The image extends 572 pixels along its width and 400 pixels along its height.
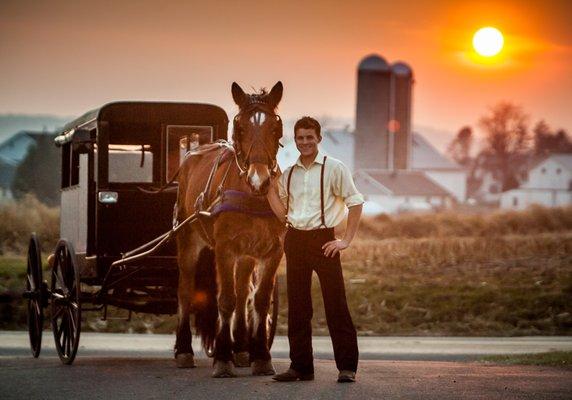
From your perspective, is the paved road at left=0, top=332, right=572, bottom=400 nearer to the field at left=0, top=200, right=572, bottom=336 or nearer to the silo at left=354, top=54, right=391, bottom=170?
the field at left=0, top=200, right=572, bottom=336

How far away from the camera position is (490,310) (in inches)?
1006

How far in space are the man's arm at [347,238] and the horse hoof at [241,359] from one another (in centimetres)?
256

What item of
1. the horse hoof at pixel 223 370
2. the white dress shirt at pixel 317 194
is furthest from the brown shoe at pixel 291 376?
the white dress shirt at pixel 317 194

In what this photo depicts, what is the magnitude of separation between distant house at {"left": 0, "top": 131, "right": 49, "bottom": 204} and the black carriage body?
61.0m

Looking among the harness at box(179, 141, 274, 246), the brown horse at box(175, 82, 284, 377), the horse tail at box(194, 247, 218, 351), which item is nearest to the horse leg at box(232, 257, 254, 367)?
the brown horse at box(175, 82, 284, 377)

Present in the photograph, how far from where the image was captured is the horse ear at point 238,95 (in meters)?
11.9

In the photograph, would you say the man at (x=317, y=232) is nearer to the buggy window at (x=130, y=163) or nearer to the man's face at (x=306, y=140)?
the man's face at (x=306, y=140)

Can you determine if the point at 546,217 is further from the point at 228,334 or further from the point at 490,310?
the point at 228,334

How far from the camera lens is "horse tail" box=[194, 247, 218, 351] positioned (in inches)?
559

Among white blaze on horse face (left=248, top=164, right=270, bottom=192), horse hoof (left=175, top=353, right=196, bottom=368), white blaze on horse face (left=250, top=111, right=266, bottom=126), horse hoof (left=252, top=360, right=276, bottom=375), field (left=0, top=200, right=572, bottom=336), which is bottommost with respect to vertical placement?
field (left=0, top=200, right=572, bottom=336)

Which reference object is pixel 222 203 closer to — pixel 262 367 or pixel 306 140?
pixel 306 140

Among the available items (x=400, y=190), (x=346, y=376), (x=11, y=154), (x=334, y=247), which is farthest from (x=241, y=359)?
(x=400, y=190)

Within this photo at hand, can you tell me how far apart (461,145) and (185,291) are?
513ft

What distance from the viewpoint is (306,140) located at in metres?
11.1
